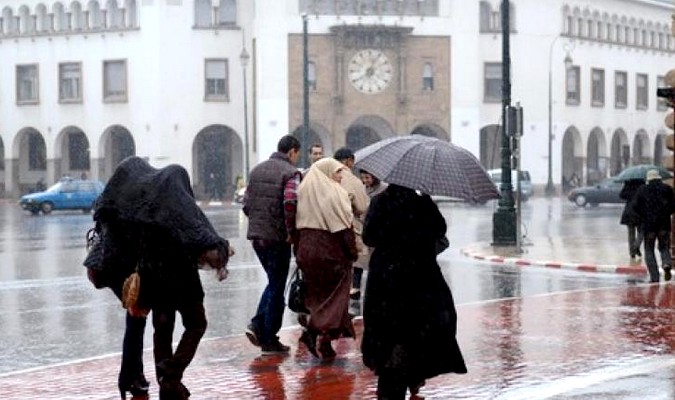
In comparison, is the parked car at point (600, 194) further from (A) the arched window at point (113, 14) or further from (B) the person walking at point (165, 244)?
(B) the person walking at point (165, 244)

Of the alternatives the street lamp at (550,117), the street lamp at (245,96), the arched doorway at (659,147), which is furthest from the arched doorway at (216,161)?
the arched doorway at (659,147)

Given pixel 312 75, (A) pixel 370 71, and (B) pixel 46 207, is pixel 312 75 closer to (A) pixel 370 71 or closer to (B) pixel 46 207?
(A) pixel 370 71


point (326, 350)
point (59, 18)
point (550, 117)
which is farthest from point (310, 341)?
point (59, 18)

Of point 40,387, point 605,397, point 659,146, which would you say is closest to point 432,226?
point 605,397

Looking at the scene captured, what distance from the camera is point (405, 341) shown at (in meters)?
8.41

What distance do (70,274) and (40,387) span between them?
1100 cm

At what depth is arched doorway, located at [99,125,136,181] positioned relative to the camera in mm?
61000

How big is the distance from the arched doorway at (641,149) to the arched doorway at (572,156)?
6.16 m

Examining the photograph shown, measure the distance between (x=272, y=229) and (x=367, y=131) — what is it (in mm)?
49311

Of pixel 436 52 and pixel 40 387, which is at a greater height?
pixel 436 52

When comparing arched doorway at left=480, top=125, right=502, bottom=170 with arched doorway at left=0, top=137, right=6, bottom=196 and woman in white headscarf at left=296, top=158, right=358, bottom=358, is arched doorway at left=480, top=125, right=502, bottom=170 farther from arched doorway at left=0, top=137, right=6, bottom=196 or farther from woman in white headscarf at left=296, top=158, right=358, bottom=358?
woman in white headscarf at left=296, top=158, right=358, bottom=358

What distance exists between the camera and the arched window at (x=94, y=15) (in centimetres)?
6028

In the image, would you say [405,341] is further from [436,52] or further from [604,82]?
[604,82]

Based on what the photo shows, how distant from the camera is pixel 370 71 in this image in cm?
5822
